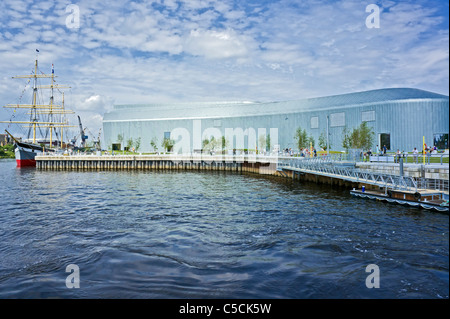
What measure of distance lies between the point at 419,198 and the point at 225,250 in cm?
1406

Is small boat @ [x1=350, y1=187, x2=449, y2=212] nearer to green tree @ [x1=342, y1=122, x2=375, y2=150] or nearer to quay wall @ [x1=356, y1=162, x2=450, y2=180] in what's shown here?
quay wall @ [x1=356, y1=162, x2=450, y2=180]

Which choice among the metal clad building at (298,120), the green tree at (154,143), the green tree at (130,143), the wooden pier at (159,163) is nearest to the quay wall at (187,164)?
the wooden pier at (159,163)

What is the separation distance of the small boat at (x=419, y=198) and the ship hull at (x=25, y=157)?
8151 cm

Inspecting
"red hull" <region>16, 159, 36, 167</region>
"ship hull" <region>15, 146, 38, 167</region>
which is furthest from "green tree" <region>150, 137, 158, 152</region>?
"red hull" <region>16, 159, 36, 167</region>

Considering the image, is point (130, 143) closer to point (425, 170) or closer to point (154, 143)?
point (154, 143)

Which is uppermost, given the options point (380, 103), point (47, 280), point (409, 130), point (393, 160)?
point (380, 103)

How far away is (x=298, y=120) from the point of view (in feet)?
237

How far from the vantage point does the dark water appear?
9711 millimetres

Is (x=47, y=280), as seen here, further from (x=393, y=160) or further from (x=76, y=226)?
(x=393, y=160)

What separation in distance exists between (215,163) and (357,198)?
39.8m

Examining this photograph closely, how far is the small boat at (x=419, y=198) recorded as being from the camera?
19300mm

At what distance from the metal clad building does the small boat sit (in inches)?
1330

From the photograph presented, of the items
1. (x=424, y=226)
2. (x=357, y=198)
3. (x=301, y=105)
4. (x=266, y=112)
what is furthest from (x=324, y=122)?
(x=424, y=226)

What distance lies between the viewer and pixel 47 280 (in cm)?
1039
